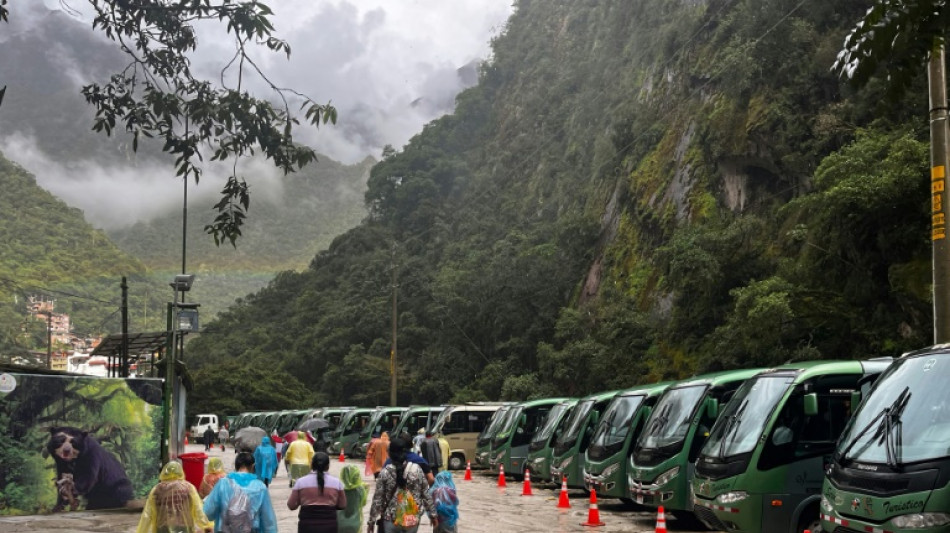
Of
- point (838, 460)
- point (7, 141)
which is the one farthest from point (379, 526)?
point (7, 141)

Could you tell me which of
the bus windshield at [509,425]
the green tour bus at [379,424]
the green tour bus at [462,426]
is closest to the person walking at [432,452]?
the bus windshield at [509,425]

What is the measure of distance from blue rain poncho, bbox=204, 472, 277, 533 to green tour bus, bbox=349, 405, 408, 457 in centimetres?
3150

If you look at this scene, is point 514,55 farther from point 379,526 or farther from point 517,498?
point 379,526

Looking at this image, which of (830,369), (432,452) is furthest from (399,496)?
(432,452)

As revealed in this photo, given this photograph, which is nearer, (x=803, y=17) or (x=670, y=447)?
(x=670, y=447)

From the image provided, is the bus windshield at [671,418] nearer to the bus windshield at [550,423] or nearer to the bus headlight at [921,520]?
the bus headlight at [921,520]

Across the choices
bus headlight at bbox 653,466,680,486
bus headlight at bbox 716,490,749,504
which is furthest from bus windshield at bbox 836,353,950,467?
bus headlight at bbox 653,466,680,486

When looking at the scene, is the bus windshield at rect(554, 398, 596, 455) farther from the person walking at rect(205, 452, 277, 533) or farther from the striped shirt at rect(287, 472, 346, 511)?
the person walking at rect(205, 452, 277, 533)

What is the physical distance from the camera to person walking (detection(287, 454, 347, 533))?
901cm

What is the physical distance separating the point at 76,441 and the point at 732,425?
37.9 ft

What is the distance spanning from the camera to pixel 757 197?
140 feet

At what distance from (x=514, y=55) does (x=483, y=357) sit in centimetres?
5163

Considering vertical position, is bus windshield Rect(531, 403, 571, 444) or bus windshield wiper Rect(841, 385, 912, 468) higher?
bus windshield Rect(531, 403, 571, 444)

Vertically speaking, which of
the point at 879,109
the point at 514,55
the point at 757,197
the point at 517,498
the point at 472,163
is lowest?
the point at 517,498
